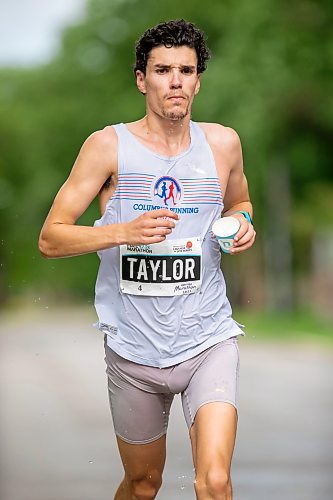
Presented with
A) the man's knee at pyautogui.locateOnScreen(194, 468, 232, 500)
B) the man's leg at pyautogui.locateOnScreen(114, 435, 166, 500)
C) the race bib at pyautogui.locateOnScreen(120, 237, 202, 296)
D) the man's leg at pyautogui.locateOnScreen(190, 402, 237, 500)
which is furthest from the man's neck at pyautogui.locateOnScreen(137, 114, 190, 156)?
the man's knee at pyautogui.locateOnScreen(194, 468, 232, 500)

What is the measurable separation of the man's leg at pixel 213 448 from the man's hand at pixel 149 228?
2.16 feet

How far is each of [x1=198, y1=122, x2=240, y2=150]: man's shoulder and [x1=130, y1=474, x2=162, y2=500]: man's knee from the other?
1.29m

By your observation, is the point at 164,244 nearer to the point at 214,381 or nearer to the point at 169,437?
the point at 214,381

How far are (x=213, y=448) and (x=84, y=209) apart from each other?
0.99 metres

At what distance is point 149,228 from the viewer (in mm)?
4469

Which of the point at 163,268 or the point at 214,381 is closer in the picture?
the point at 214,381

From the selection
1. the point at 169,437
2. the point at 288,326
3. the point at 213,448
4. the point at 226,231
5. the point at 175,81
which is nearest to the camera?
the point at 213,448

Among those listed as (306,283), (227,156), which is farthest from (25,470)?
(306,283)

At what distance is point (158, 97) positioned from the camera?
4.90 m

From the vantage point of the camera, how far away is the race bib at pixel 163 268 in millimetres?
4898

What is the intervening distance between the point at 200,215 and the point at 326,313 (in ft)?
116

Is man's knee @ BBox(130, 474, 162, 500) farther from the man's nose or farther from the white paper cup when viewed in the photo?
the man's nose

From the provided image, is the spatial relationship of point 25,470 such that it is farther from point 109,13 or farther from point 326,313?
point 109,13

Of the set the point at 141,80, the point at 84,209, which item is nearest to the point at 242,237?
the point at 84,209
